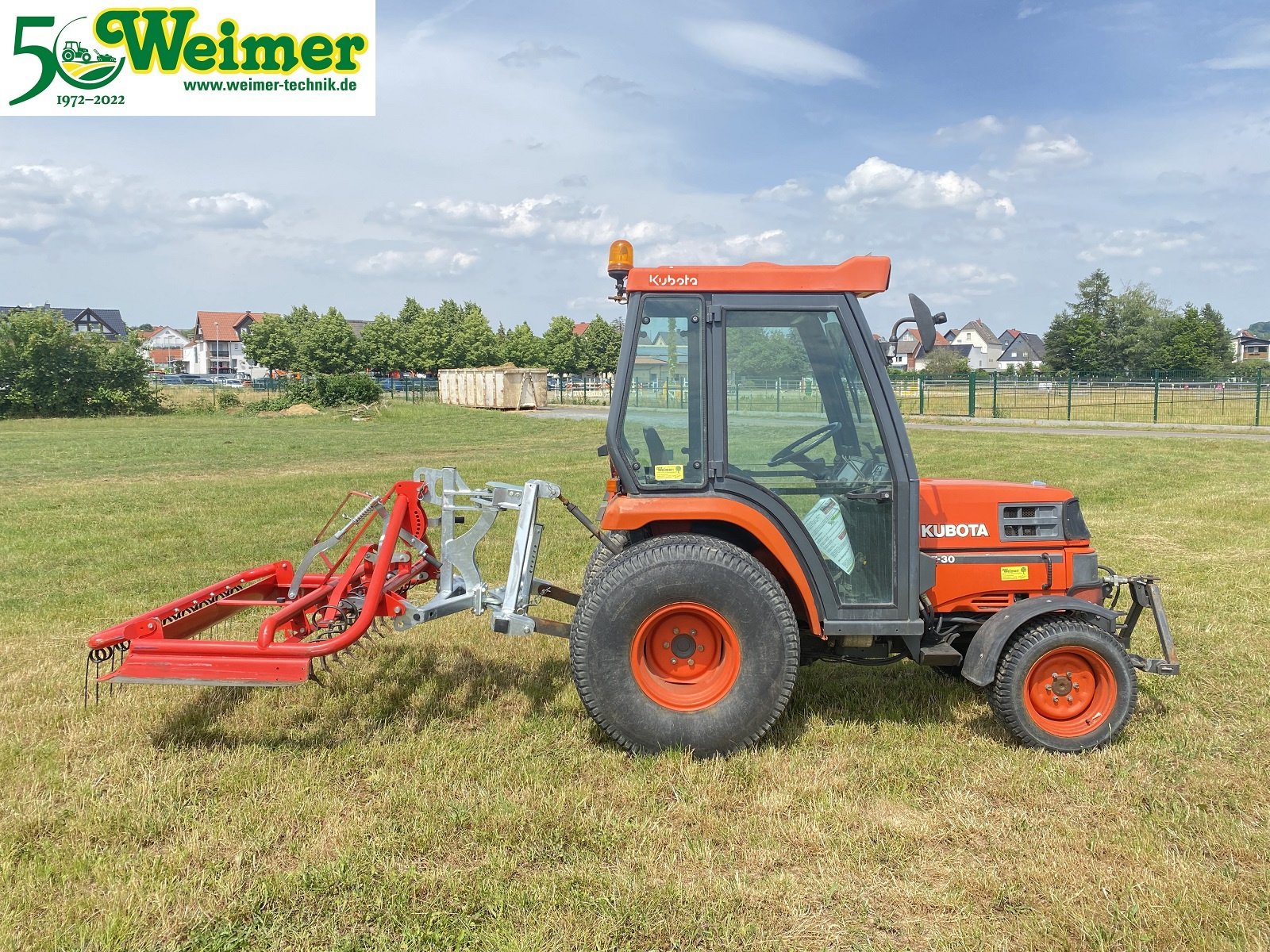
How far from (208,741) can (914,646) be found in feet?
11.2

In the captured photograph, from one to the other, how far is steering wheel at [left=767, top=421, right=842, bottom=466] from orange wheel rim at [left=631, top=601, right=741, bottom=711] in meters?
0.78

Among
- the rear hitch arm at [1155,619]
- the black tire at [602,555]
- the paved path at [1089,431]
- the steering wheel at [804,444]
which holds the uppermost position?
the steering wheel at [804,444]

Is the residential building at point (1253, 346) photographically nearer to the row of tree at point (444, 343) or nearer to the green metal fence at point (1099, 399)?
the row of tree at point (444, 343)

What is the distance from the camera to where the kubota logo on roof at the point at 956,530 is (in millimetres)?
4297

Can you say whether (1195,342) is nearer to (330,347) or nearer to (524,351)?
(524,351)

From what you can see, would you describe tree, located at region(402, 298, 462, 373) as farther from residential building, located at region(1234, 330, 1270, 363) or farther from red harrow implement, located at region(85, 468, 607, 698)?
residential building, located at region(1234, 330, 1270, 363)

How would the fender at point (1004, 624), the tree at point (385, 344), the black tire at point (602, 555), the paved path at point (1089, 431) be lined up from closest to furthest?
the fender at point (1004, 624)
the black tire at point (602, 555)
the paved path at point (1089, 431)
the tree at point (385, 344)

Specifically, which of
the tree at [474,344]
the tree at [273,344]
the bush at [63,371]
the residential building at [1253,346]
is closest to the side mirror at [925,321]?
the bush at [63,371]

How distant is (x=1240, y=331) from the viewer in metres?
118

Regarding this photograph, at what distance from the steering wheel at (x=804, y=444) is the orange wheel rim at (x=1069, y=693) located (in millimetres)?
1435

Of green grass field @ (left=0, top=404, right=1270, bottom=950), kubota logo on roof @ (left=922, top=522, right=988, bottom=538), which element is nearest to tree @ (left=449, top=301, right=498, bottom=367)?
green grass field @ (left=0, top=404, right=1270, bottom=950)

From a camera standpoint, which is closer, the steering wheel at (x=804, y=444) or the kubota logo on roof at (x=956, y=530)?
the steering wheel at (x=804, y=444)

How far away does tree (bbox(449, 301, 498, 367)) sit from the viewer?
6322 cm

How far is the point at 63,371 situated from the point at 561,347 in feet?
114
